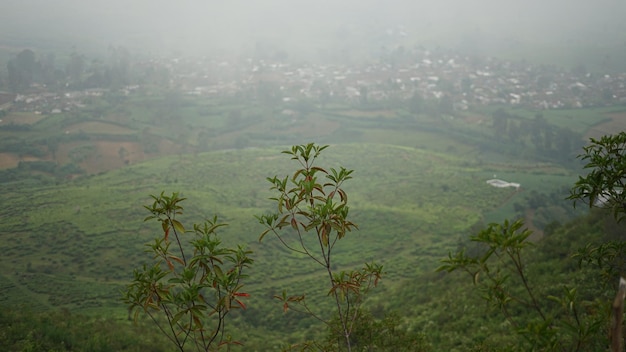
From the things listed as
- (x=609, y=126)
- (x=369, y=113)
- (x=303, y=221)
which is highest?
(x=609, y=126)

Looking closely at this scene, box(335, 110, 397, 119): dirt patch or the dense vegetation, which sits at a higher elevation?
box(335, 110, 397, 119): dirt patch

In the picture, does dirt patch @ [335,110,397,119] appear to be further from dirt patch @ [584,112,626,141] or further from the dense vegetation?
dirt patch @ [584,112,626,141]

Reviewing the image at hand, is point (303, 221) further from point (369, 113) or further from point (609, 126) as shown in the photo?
point (609, 126)

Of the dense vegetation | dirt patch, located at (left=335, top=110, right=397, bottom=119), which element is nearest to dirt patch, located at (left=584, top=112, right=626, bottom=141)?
the dense vegetation

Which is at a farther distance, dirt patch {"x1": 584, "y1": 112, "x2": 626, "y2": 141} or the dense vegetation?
dirt patch {"x1": 584, "y1": 112, "x2": 626, "y2": 141}

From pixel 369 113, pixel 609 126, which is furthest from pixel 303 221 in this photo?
pixel 609 126

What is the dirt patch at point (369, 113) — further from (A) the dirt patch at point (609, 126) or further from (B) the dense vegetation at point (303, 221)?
(A) the dirt patch at point (609, 126)

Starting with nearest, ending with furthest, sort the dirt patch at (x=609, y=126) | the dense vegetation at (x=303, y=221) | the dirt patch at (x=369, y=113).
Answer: the dense vegetation at (x=303, y=221)
the dirt patch at (x=609, y=126)
the dirt patch at (x=369, y=113)

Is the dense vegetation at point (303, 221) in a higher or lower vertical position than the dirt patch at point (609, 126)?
lower

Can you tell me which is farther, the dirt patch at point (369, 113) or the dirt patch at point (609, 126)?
the dirt patch at point (369, 113)

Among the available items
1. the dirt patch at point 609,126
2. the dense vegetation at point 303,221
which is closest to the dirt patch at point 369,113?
the dense vegetation at point 303,221

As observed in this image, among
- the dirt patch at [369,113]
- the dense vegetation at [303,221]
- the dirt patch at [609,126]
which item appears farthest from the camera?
the dirt patch at [369,113]
